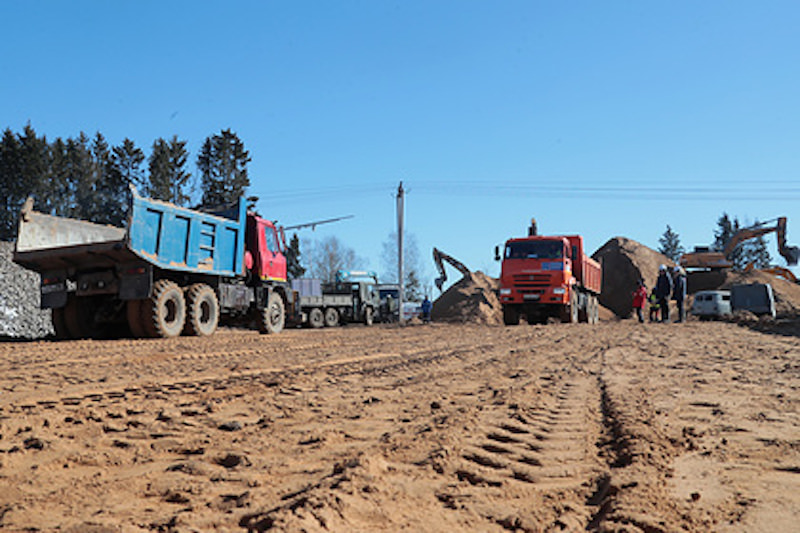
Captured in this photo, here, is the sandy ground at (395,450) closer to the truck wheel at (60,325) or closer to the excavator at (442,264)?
the truck wheel at (60,325)

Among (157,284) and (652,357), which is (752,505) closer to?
(652,357)

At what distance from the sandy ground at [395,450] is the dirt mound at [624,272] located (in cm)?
3433

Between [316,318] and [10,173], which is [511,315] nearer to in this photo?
[316,318]

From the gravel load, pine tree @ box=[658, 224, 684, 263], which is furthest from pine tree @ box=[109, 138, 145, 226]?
pine tree @ box=[658, 224, 684, 263]

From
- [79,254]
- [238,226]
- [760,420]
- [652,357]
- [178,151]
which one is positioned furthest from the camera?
[178,151]

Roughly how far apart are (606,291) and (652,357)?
33.6 m

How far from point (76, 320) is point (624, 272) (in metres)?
34.6

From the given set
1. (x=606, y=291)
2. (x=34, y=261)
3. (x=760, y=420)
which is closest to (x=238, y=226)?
(x=34, y=261)

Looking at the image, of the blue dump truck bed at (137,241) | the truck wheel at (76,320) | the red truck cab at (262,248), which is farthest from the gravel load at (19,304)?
the red truck cab at (262,248)

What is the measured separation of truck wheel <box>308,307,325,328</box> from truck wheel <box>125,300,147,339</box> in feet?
50.5

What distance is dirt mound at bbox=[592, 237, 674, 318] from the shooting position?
39.8 m

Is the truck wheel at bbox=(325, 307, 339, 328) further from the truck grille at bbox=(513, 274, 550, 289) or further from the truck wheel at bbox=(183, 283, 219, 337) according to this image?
Result: the truck wheel at bbox=(183, 283, 219, 337)

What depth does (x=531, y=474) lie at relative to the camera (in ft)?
10.5

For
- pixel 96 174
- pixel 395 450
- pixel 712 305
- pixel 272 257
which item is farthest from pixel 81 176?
pixel 395 450
